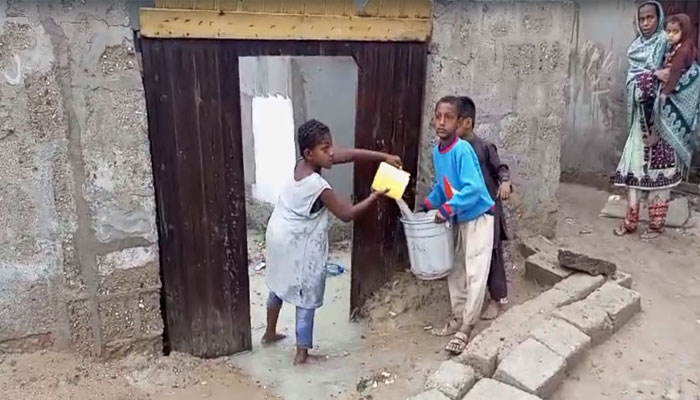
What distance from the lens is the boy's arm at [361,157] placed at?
390 centimetres

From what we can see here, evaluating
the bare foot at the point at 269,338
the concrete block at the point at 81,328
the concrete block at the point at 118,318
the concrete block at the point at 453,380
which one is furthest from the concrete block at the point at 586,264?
the concrete block at the point at 81,328

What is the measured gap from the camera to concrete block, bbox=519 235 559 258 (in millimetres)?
4612

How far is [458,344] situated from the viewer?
148 inches

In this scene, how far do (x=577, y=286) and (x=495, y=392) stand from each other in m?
1.32

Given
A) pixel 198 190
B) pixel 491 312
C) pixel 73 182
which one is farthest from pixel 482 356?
pixel 73 182

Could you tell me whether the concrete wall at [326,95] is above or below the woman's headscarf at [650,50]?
below

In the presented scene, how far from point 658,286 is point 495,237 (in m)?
1.19

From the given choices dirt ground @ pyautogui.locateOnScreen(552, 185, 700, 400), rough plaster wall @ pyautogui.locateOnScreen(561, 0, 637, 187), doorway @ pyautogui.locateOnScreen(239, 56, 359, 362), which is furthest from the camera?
rough plaster wall @ pyautogui.locateOnScreen(561, 0, 637, 187)

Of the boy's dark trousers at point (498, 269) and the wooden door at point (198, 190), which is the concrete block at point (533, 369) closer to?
the boy's dark trousers at point (498, 269)

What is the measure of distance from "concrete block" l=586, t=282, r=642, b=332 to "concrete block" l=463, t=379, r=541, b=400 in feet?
3.23

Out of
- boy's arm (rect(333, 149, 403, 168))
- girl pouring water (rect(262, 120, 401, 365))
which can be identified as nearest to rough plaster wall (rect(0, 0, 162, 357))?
girl pouring water (rect(262, 120, 401, 365))

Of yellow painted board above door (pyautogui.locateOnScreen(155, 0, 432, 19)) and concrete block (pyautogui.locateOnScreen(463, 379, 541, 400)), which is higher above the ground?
yellow painted board above door (pyautogui.locateOnScreen(155, 0, 432, 19))

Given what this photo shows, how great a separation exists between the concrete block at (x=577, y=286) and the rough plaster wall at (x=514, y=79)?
0.76m

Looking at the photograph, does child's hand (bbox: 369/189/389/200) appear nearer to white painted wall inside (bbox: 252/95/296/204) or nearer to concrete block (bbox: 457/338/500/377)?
concrete block (bbox: 457/338/500/377)
